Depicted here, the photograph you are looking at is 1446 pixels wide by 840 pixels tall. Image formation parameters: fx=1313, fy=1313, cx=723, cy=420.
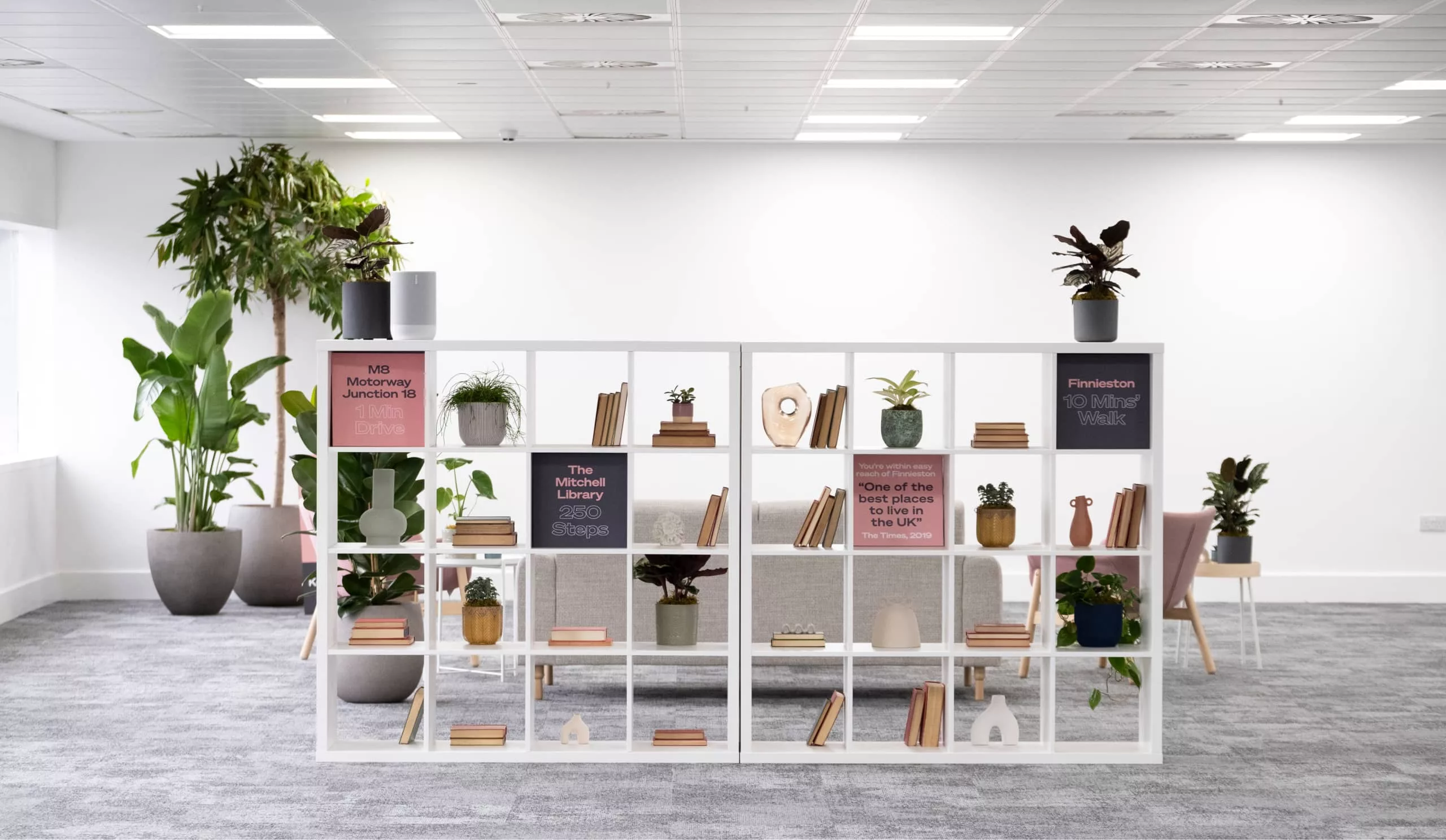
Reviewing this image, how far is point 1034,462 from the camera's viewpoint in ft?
29.2

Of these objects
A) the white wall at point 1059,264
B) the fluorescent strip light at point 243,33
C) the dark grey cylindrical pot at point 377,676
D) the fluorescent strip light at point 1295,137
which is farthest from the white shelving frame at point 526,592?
the fluorescent strip light at point 1295,137

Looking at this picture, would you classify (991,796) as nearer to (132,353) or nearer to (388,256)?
(388,256)

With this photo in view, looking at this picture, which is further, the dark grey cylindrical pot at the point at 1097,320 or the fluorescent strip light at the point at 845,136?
the fluorescent strip light at the point at 845,136

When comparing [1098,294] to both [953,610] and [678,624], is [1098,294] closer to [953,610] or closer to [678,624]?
[953,610]

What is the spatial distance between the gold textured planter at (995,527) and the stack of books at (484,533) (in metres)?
1.72

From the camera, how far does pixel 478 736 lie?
15.8 ft

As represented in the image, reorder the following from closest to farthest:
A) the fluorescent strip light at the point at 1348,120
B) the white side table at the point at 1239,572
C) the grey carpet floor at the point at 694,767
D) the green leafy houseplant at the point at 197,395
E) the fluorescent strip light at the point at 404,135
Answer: the grey carpet floor at the point at 694,767, the white side table at the point at 1239,572, the green leafy houseplant at the point at 197,395, the fluorescent strip light at the point at 1348,120, the fluorescent strip light at the point at 404,135

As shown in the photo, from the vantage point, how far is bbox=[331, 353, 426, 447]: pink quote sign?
4.82 metres

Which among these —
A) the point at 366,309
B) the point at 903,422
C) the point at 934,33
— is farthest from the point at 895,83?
the point at 366,309

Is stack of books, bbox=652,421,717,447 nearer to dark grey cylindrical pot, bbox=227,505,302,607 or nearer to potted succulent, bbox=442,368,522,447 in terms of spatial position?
potted succulent, bbox=442,368,522,447

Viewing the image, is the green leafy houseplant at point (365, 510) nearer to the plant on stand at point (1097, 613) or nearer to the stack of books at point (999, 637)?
the stack of books at point (999, 637)

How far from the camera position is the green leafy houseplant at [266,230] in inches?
314

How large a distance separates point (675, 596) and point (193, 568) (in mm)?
4191

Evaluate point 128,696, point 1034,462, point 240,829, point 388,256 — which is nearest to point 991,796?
point 240,829
